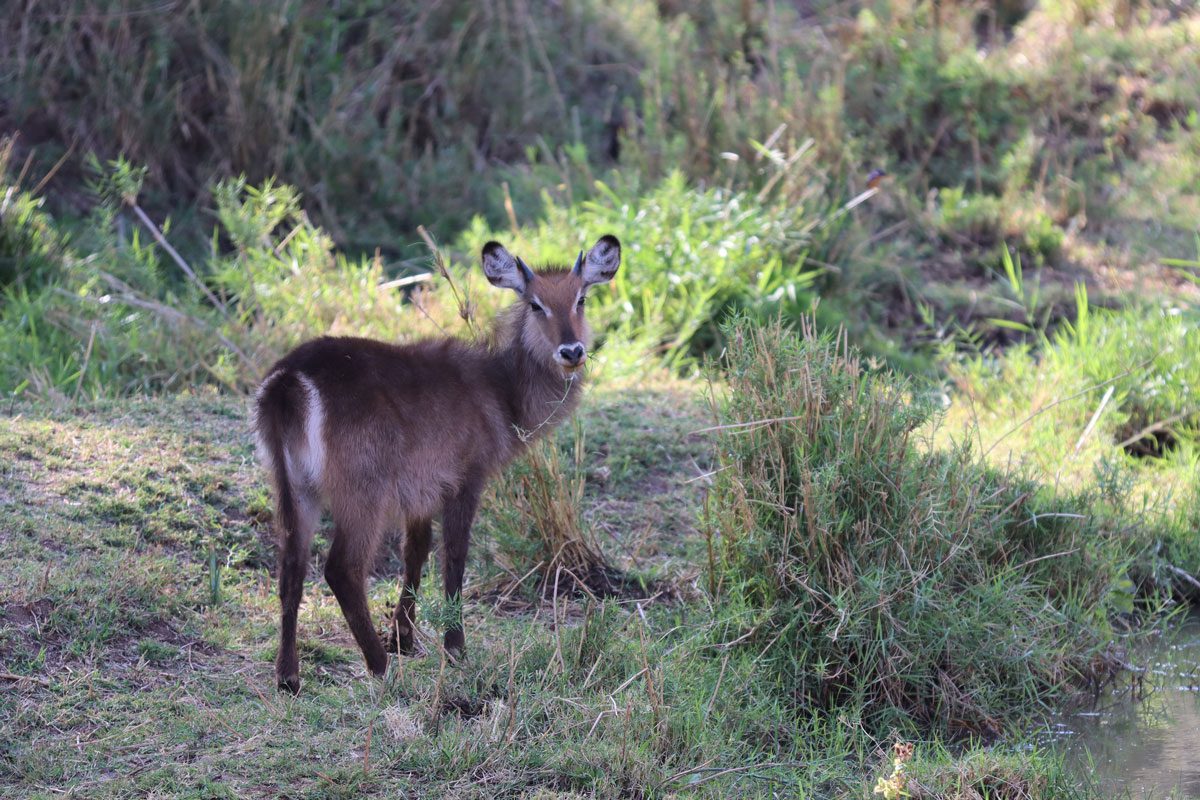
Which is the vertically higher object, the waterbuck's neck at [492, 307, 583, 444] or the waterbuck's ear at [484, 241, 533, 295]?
the waterbuck's ear at [484, 241, 533, 295]

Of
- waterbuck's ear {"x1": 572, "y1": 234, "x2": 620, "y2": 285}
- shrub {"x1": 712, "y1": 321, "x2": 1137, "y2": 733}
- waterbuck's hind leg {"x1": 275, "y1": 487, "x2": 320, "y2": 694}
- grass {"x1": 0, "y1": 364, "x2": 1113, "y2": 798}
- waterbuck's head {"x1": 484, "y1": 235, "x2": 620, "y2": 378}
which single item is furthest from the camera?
waterbuck's ear {"x1": 572, "y1": 234, "x2": 620, "y2": 285}

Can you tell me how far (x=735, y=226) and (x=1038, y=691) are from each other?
330cm

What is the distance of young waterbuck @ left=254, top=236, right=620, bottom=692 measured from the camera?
12.9 feet

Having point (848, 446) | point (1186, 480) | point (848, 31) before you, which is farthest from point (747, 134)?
point (848, 446)

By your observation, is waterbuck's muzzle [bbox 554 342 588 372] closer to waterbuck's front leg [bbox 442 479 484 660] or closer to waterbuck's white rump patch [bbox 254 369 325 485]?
waterbuck's front leg [bbox 442 479 484 660]

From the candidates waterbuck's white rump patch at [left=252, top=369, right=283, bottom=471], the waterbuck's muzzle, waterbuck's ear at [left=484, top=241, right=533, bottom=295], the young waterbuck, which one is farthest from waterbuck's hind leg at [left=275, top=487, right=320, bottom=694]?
waterbuck's ear at [left=484, top=241, right=533, bottom=295]

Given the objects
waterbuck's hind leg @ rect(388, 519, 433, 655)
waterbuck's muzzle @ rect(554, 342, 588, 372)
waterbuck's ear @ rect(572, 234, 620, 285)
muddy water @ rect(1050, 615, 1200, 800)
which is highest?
waterbuck's ear @ rect(572, 234, 620, 285)

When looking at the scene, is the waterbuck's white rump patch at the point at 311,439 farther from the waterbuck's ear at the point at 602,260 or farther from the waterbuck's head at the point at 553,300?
the waterbuck's ear at the point at 602,260

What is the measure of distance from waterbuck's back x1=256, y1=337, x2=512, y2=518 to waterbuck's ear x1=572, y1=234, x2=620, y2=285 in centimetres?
76

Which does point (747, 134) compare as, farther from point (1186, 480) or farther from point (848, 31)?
point (1186, 480)

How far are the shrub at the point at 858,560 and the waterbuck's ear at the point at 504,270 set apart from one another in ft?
2.60

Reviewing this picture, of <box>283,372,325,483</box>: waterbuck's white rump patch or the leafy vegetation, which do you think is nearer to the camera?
the leafy vegetation

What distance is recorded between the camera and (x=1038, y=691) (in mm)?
4516

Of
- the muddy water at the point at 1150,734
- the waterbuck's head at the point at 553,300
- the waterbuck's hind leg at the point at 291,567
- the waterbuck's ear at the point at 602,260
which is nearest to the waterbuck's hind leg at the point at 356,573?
the waterbuck's hind leg at the point at 291,567
